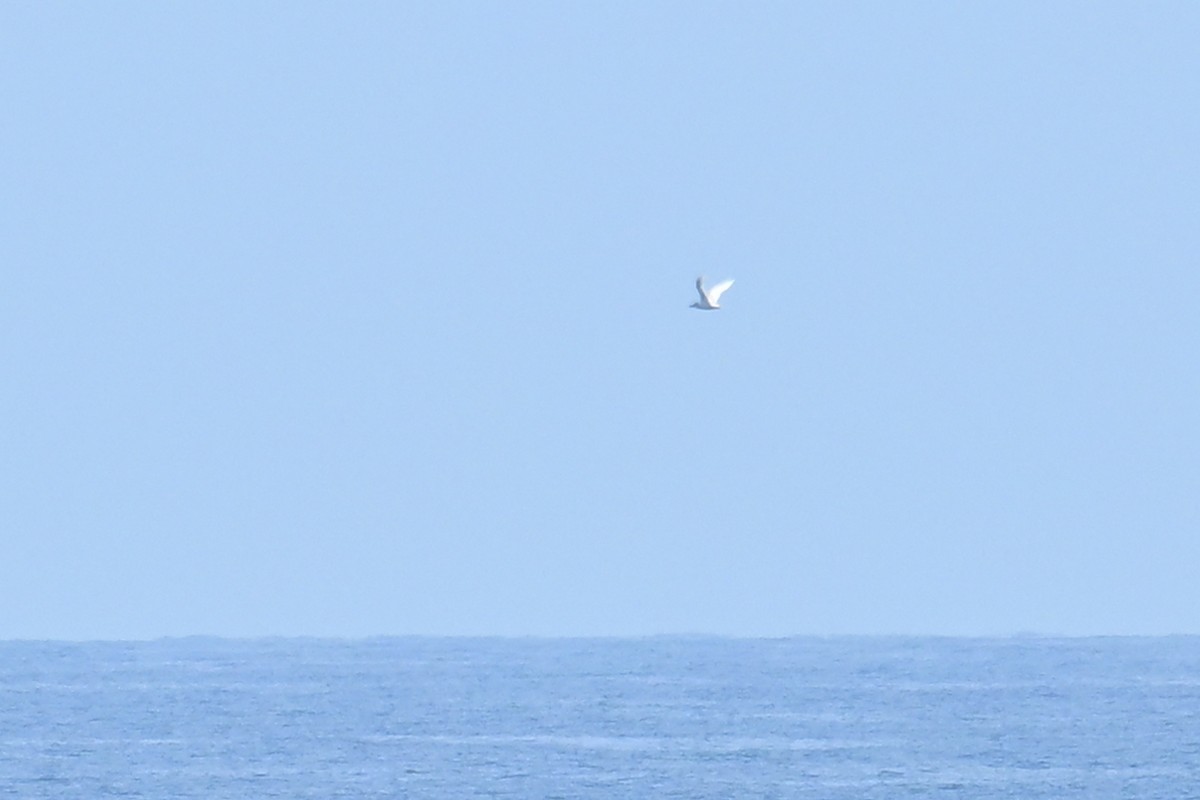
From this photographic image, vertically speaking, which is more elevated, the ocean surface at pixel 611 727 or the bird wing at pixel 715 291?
the bird wing at pixel 715 291

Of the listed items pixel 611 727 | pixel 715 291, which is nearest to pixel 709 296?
pixel 715 291

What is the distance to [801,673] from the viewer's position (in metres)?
73.2

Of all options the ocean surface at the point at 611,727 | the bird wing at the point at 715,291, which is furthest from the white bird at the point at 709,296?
the ocean surface at the point at 611,727

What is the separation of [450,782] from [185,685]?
2612cm

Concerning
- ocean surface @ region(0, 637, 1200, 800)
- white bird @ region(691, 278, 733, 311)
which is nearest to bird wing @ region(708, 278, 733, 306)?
white bird @ region(691, 278, 733, 311)

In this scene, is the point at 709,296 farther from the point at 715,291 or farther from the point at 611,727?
the point at 611,727

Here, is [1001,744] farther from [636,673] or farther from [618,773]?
[636,673]

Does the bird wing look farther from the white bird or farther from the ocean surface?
the ocean surface

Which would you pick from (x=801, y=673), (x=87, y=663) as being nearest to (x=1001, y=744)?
(x=801, y=673)

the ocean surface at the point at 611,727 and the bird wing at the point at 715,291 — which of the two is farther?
the ocean surface at the point at 611,727

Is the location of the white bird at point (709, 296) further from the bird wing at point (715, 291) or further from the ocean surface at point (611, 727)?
the ocean surface at point (611, 727)

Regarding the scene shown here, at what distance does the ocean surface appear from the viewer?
43.4 m

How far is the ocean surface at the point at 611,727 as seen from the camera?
43.4m

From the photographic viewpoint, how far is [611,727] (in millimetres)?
53344
